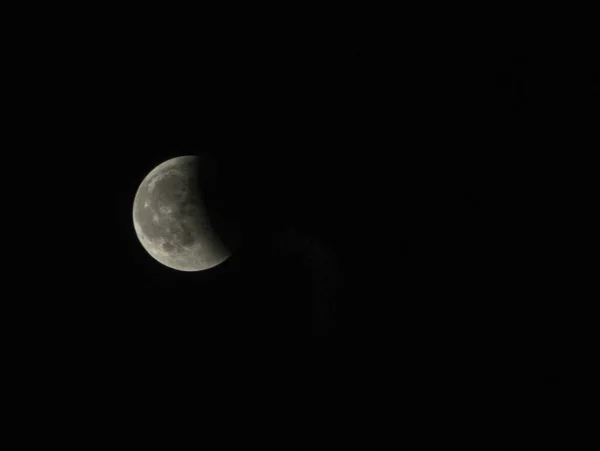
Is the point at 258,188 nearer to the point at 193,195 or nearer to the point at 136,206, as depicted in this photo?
the point at 193,195

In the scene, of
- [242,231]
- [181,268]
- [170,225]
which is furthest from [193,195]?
[181,268]

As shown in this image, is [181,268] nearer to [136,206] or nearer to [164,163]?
[136,206]

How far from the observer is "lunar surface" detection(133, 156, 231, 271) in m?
3.26

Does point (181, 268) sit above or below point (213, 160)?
below

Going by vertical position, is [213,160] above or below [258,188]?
above

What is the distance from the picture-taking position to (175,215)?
3248mm

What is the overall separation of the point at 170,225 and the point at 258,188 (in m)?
0.82

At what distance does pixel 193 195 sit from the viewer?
10.8 feet

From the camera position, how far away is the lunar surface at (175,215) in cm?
326

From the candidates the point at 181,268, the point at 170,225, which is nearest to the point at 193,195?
the point at 170,225

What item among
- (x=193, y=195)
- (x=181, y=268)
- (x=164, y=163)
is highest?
(x=164, y=163)

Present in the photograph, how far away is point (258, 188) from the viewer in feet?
11.6

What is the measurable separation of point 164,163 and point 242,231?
3.03 feet

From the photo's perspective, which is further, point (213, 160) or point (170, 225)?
point (213, 160)
